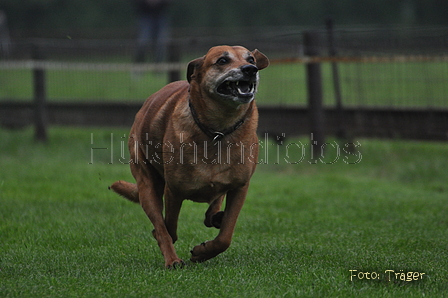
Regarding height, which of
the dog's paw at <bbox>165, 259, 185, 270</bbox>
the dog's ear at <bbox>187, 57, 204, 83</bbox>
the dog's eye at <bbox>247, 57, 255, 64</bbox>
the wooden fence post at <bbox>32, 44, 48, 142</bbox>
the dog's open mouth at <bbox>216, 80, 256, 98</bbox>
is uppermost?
the dog's eye at <bbox>247, 57, 255, 64</bbox>

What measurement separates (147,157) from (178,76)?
256 inches

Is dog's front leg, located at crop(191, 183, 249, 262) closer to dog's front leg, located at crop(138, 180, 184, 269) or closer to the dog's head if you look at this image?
dog's front leg, located at crop(138, 180, 184, 269)

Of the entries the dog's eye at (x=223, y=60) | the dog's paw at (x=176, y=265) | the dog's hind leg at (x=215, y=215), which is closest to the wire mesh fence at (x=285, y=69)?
the dog's hind leg at (x=215, y=215)

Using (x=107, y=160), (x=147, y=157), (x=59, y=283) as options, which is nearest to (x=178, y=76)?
(x=107, y=160)

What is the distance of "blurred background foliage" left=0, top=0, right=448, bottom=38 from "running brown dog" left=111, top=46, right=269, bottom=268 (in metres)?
19.9

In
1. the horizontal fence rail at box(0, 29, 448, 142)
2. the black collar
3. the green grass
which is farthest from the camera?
the horizontal fence rail at box(0, 29, 448, 142)

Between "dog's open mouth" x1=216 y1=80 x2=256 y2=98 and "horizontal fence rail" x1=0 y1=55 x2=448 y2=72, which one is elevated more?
"dog's open mouth" x1=216 y1=80 x2=256 y2=98

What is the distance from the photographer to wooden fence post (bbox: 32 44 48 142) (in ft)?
40.5

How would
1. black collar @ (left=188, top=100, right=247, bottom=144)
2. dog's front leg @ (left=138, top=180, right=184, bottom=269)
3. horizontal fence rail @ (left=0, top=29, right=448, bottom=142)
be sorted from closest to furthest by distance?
black collar @ (left=188, top=100, right=247, bottom=144) < dog's front leg @ (left=138, top=180, right=184, bottom=269) < horizontal fence rail @ (left=0, top=29, right=448, bottom=142)

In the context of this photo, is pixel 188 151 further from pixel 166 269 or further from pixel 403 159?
pixel 403 159

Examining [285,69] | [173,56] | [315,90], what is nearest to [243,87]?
[315,90]

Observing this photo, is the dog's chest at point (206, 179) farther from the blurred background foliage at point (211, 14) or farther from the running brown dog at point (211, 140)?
the blurred background foliage at point (211, 14)

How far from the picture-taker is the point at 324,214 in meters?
6.75

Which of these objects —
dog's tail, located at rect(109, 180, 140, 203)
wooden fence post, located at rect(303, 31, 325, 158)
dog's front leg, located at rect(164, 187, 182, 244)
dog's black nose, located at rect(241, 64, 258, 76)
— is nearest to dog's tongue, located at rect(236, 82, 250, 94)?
dog's black nose, located at rect(241, 64, 258, 76)
